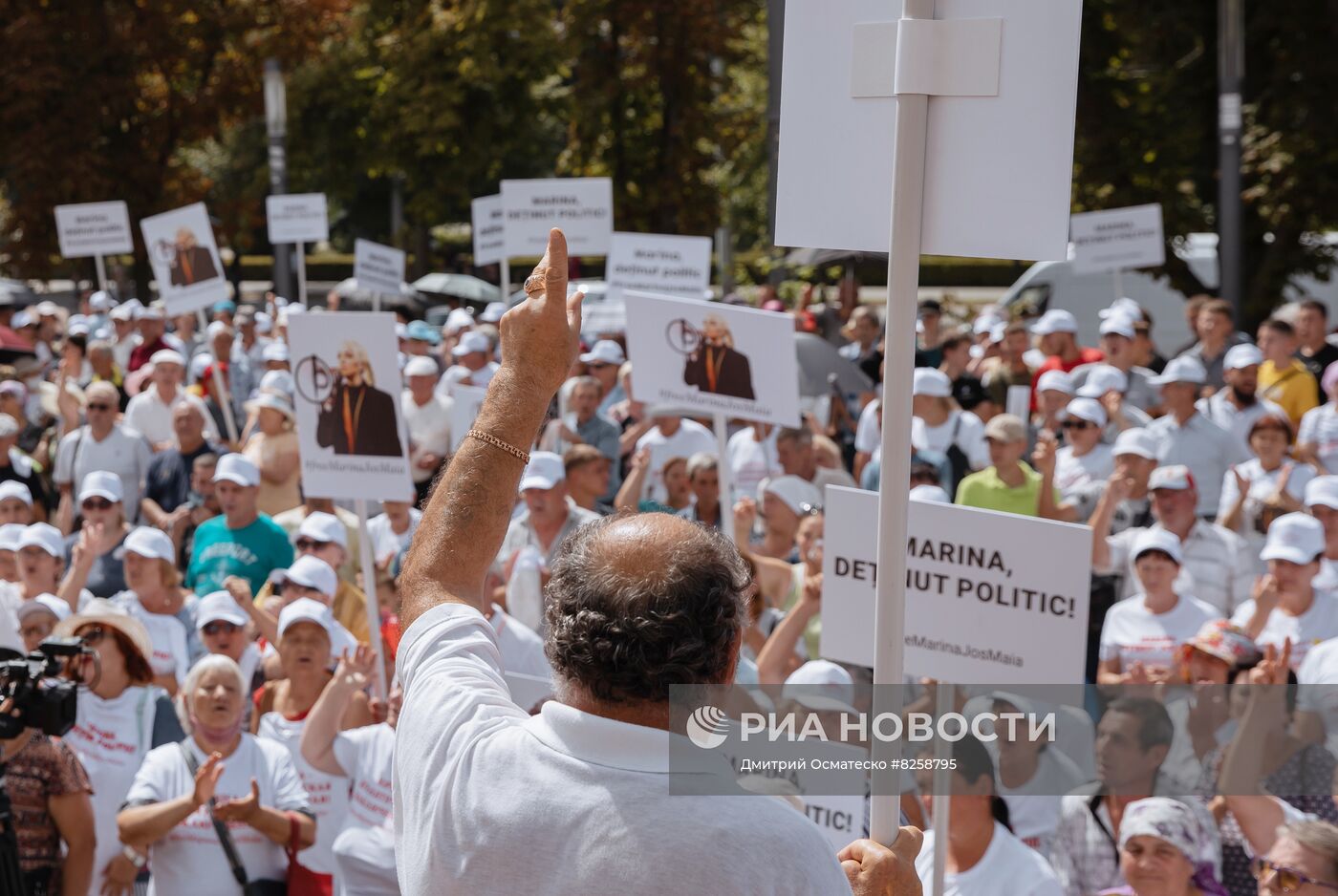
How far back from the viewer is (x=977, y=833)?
4285mm

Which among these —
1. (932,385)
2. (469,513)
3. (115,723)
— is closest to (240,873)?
(115,723)

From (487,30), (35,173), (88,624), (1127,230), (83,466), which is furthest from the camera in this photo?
(487,30)

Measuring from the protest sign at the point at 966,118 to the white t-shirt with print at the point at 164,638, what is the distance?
5.06m

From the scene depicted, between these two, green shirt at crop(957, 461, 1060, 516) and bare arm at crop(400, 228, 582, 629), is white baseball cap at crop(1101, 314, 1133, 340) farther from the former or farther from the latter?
bare arm at crop(400, 228, 582, 629)

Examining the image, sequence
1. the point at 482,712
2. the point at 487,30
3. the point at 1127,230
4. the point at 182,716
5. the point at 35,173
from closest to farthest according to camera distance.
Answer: the point at 482,712, the point at 182,716, the point at 1127,230, the point at 35,173, the point at 487,30

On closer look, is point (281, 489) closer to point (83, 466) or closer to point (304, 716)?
point (83, 466)

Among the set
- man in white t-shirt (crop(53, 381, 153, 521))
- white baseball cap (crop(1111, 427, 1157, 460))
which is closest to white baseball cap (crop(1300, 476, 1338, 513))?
white baseball cap (crop(1111, 427, 1157, 460))

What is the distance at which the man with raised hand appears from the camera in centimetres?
181

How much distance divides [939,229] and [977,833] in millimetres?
2322

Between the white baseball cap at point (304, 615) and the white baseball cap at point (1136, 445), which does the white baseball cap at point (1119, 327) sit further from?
the white baseball cap at point (304, 615)

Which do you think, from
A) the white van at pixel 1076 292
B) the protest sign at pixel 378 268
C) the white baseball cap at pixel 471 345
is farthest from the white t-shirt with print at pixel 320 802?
the white van at pixel 1076 292

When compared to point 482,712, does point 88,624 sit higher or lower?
lower

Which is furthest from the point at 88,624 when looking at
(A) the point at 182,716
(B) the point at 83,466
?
(B) the point at 83,466

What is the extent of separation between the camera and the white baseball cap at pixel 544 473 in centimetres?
724
